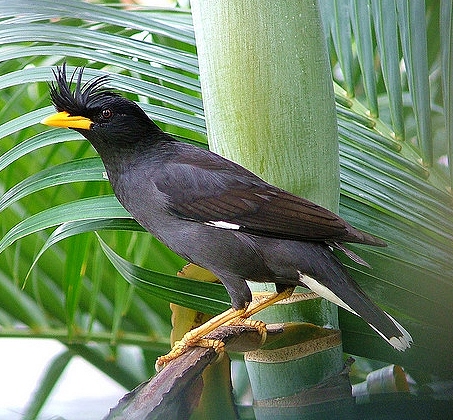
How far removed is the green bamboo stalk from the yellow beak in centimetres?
14

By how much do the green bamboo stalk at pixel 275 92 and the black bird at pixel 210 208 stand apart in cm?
3

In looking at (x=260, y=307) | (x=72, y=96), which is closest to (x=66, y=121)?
(x=72, y=96)

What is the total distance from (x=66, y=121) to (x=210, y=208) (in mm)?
184

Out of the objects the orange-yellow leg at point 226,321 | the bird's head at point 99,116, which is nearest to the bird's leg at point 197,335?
the orange-yellow leg at point 226,321

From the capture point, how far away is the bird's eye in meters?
0.86

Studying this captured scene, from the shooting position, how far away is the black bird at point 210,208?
0.81 m

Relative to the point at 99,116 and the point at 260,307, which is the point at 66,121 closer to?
the point at 99,116

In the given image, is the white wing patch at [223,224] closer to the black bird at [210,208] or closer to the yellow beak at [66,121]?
the black bird at [210,208]

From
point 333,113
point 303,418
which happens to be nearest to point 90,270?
point 333,113

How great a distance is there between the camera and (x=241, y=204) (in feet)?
2.78

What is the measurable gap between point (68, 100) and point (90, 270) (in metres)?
0.77

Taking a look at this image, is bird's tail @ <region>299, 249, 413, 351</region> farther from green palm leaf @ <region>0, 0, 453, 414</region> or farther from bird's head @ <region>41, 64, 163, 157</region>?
bird's head @ <region>41, 64, 163, 157</region>

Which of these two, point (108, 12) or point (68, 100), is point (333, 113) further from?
point (108, 12)

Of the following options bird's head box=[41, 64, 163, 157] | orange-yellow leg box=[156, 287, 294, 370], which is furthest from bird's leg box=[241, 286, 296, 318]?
bird's head box=[41, 64, 163, 157]
